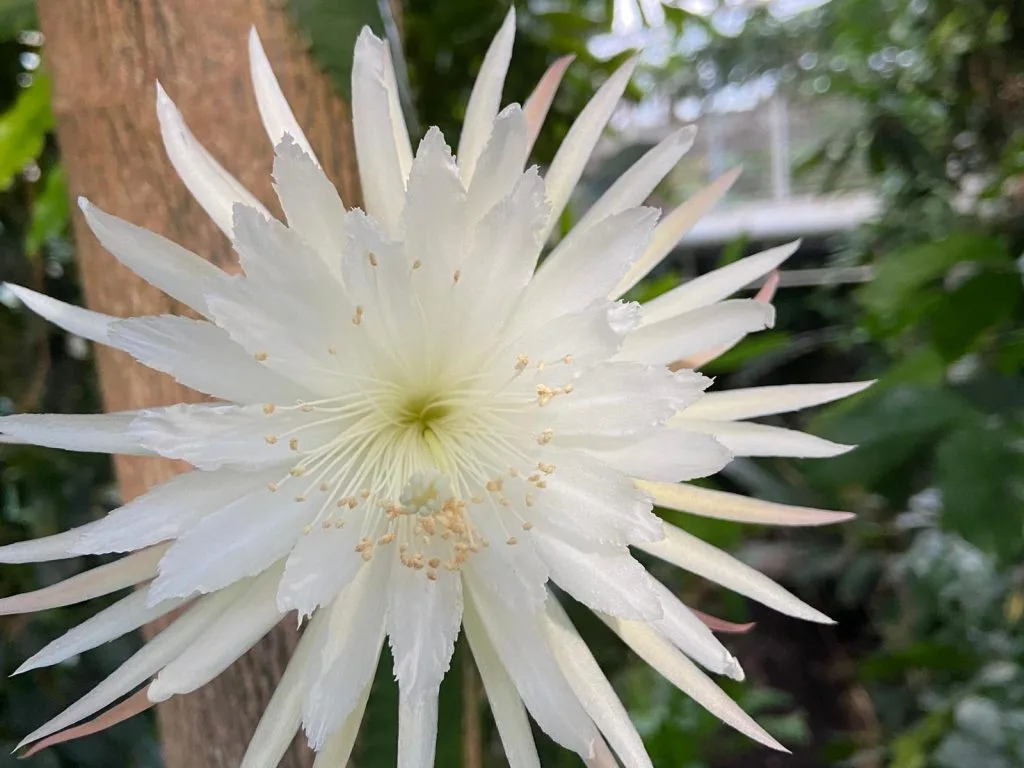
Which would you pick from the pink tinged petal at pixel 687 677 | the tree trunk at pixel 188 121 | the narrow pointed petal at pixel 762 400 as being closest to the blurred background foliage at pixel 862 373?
the tree trunk at pixel 188 121

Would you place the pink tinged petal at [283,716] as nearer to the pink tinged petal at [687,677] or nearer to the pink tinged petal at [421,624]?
the pink tinged petal at [421,624]

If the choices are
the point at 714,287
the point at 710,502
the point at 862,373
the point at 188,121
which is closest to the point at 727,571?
the point at 710,502

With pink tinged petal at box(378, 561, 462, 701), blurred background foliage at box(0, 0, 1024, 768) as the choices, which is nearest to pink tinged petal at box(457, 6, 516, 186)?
blurred background foliage at box(0, 0, 1024, 768)

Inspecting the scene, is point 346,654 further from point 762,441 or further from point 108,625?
point 762,441

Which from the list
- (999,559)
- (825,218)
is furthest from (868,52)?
(825,218)

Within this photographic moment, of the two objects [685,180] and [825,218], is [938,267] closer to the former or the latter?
[685,180]

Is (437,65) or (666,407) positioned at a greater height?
(437,65)

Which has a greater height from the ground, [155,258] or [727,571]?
[155,258]

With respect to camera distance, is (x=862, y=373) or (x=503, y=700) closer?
(x=503, y=700)
